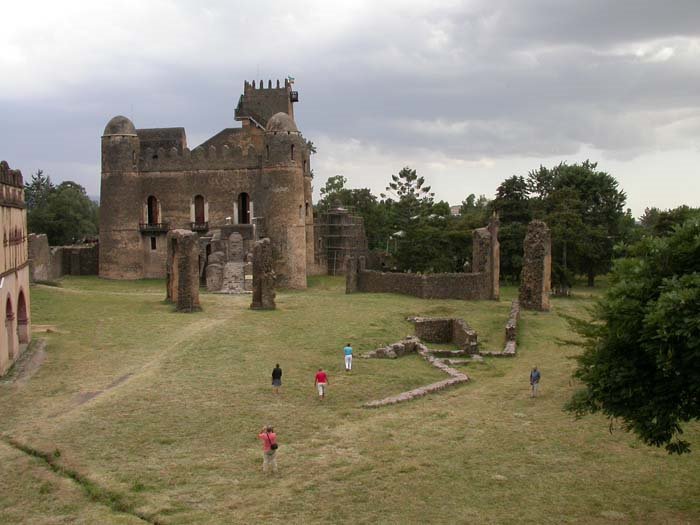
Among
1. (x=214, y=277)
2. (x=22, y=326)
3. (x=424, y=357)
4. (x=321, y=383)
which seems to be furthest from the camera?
(x=214, y=277)

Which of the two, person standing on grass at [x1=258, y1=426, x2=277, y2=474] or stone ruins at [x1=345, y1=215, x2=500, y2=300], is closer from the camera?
person standing on grass at [x1=258, y1=426, x2=277, y2=474]

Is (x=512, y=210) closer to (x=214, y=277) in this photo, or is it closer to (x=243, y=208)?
(x=243, y=208)

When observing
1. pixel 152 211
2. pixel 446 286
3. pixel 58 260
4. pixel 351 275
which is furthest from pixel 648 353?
pixel 58 260

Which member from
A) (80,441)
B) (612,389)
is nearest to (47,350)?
(80,441)

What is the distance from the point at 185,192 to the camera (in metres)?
51.5

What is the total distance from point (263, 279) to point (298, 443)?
17687mm

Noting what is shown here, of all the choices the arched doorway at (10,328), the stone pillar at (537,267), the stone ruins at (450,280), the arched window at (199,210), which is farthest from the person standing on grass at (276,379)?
the arched window at (199,210)

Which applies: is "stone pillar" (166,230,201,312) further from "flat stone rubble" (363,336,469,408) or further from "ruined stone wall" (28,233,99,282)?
"ruined stone wall" (28,233,99,282)

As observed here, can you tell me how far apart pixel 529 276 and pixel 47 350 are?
72.6ft

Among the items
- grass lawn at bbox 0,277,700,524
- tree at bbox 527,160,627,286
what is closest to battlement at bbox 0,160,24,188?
grass lawn at bbox 0,277,700,524

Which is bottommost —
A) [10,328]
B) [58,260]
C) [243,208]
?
[10,328]

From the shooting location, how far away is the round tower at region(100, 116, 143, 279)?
165 feet

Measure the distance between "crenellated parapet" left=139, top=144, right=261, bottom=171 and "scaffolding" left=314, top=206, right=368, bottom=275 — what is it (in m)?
11.4

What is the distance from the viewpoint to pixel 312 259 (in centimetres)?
5838
